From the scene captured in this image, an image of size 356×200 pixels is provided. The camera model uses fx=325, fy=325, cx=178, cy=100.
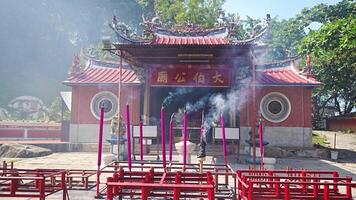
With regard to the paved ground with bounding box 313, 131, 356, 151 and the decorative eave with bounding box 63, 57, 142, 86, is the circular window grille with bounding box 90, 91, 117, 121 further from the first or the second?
the paved ground with bounding box 313, 131, 356, 151

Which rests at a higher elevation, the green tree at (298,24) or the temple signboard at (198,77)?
the green tree at (298,24)

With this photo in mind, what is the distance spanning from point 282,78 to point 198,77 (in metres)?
5.02

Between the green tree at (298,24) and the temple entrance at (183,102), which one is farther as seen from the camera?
the green tree at (298,24)

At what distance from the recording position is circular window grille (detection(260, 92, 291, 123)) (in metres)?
16.7

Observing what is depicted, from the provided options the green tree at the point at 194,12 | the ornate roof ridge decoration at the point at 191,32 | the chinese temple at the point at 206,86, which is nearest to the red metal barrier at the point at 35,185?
the chinese temple at the point at 206,86

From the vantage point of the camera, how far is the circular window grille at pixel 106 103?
17.2 metres

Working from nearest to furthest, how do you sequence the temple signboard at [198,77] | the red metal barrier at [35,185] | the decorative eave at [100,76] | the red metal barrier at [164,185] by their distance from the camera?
1. the red metal barrier at [164,185]
2. the red metal barrier at [35,185]
3. the temple signboard at [198,77]
4. the decorative eave at [100,76]

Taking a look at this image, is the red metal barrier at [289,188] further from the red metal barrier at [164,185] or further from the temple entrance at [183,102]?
the temple entrance at [183,102]

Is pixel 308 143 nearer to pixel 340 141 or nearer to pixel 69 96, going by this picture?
pixel 340 141

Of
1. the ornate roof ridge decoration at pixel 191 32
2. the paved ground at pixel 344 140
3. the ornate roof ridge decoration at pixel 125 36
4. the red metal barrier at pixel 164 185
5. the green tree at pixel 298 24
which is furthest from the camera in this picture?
the green tree at pixel 298 24

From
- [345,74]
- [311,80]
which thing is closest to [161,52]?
[311,80]

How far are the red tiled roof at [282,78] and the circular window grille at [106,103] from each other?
7652mm

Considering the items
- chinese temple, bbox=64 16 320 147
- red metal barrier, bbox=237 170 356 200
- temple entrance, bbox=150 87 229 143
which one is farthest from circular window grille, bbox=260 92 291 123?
red metal barrier, bbox=237 170 356 200

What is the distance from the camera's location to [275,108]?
16.9 meters
